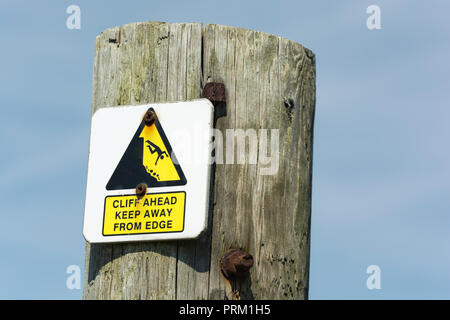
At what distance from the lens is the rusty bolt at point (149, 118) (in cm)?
391

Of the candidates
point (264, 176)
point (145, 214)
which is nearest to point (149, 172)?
point (145, 214)

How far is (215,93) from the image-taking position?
3.85 meters

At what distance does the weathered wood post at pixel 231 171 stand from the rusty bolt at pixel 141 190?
0.72 ft

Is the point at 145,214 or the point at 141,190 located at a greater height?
the point at 141,190

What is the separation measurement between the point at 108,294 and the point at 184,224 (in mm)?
478

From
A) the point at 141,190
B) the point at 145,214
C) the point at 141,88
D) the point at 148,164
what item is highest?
the point at 141,88

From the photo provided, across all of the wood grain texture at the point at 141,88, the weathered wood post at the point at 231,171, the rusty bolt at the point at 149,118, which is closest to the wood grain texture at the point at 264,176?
the weathered wood post at the point at 231,171

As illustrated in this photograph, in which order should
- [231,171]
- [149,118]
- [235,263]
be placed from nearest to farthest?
1. [235,263]
2. [231,171]
3. [149,118]

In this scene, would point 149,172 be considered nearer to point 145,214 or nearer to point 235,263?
point 145,214

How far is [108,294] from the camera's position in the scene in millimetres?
3848

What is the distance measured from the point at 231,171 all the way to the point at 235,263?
0.41 meters

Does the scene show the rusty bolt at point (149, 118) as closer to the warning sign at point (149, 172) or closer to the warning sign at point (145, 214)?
the warning sign at point (149, 172)
